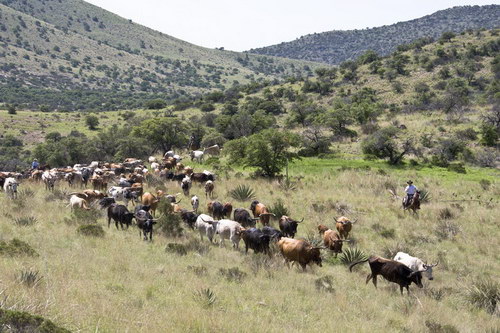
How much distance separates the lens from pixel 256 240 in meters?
14.6

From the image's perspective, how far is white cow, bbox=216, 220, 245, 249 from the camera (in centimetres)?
1545

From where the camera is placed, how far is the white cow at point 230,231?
15445 mm

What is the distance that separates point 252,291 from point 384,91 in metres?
70.1

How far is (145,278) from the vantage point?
9.81 m

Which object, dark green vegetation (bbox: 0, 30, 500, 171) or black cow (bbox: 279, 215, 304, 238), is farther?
dark green vegetation (bbox: 0, 30, 500, 171)

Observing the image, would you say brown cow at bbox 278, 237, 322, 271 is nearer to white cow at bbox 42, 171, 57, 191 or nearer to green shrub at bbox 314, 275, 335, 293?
green shrub at bbox 314, 275, 335, 293

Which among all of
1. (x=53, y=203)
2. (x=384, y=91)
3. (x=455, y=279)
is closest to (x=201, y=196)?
(x=53, y=203)

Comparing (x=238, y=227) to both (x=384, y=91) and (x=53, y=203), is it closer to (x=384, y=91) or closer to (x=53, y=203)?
(x=53, y=203)

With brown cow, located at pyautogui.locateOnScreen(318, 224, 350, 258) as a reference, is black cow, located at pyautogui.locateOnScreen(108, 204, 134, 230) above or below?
above

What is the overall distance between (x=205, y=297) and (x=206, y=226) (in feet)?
25.2

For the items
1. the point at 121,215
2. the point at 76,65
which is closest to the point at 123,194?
the point at 121,215

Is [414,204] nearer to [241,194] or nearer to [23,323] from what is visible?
[241,194]

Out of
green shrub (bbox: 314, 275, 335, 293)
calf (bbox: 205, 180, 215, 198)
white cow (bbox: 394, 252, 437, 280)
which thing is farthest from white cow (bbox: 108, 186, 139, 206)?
white cow (bbox: 394, 252, 437, 280)

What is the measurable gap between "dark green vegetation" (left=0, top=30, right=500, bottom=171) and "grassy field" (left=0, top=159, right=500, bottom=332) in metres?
14.2
